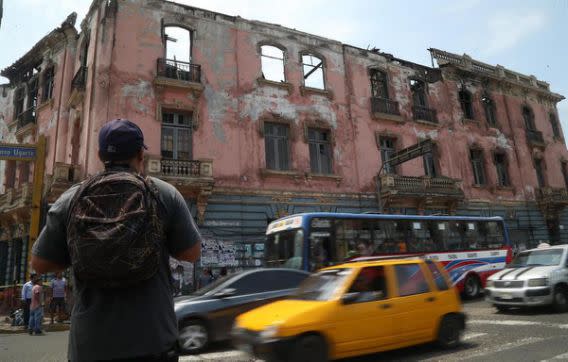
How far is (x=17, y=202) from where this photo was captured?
18672mm

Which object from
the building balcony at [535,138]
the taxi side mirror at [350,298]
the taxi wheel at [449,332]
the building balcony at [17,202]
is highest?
the building balcony at [535,138]

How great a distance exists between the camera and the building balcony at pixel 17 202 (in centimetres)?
1800

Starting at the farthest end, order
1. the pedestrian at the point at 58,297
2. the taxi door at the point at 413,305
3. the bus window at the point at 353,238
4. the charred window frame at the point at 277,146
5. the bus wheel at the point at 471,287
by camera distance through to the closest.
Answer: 1. the charred window frame at the point at 277,146
2. the bus wheel at the point at 471,287
3. the pedestrian at the point at 58,297
4. the bus window at the point at 353,238
5. the taxi door at the point at 413,305

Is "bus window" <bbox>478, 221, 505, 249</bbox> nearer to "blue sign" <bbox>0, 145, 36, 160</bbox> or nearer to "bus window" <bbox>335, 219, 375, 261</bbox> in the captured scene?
"bus window" <bbox>335, 219, 375, 261</bbox>

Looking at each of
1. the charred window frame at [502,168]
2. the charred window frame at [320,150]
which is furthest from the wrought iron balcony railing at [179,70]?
the charred window frame at [502,168]

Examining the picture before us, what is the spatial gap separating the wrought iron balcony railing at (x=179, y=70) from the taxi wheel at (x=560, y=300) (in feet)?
49.8

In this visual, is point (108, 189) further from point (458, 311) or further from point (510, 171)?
point (510, 171)

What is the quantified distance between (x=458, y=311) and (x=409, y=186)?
1485 cm

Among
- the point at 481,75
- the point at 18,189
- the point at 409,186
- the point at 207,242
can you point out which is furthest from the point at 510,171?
the point at 18,189

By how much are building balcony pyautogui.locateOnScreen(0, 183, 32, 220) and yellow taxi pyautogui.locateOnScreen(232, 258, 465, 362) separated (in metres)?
15.9

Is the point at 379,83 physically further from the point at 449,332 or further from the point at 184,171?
the point at 449,332

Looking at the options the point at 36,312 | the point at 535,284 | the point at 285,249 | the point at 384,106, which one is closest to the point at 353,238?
the point at 285,249

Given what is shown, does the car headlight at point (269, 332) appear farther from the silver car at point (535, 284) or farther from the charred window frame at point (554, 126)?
the charred window frame at point (554, 126)

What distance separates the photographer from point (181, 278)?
621 inches
